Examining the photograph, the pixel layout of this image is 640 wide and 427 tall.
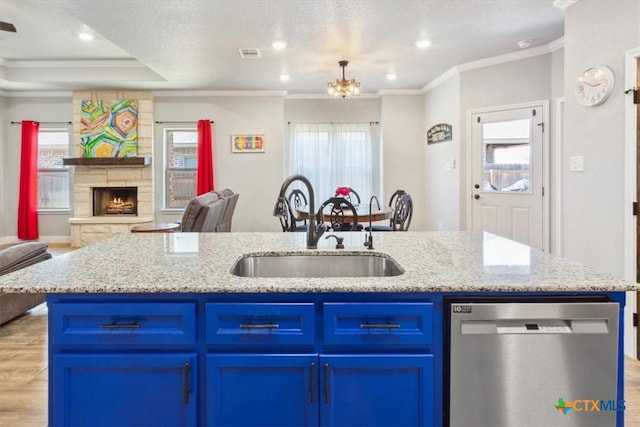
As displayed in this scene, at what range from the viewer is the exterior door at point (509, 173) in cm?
494

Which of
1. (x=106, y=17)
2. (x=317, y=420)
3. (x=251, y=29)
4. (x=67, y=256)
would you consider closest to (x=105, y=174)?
(x=106, y=17)

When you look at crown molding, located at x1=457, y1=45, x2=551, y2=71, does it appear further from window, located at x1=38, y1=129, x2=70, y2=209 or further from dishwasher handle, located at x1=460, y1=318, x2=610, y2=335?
window, located at x1=38, y1=129, x2=70, y2=209

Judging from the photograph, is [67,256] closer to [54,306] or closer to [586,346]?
[54,306]

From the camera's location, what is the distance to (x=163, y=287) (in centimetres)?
123

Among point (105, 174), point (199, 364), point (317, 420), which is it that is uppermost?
point (105, 174)

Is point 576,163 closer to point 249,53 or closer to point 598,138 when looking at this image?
point 598,138

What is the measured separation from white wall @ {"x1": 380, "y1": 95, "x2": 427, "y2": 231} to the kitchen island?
19.4 feet

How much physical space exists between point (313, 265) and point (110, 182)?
248 inches

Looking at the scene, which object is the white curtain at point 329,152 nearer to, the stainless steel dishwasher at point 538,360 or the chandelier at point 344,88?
the chandelier at point 344,88

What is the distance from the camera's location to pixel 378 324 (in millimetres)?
1248

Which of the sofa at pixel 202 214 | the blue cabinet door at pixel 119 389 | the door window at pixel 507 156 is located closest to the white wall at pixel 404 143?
the door window at pixel 507 156

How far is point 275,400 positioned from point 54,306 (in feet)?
2.38

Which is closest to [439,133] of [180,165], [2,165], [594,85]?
[594,85]

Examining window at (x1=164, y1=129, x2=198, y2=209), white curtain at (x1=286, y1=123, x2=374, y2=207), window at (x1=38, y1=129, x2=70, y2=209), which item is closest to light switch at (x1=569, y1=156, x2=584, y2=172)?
white curtain at (x1=286, y1=123, x2=374, y2=207)
